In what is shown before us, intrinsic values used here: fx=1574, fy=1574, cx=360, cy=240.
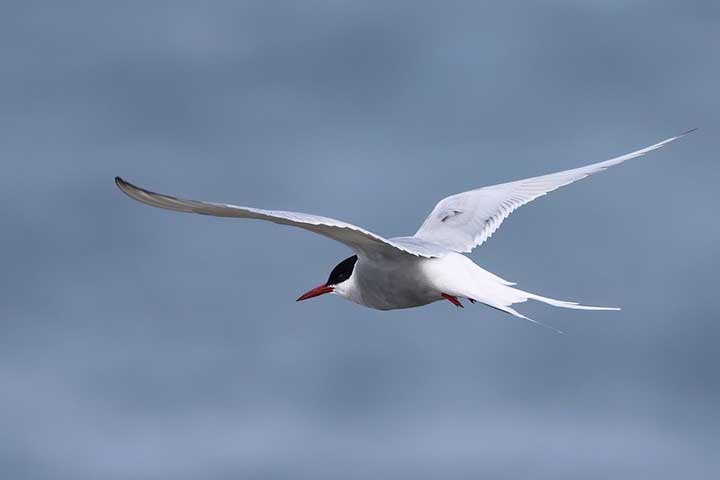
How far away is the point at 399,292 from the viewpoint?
11.6m

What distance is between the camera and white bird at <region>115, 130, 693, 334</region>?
968cm

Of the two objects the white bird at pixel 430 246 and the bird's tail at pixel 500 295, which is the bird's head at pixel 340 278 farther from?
the bird's tail at pixel 500 295

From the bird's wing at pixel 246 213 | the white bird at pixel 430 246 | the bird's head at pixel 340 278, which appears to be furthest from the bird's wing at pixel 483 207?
the bird's wing at pixel 246 213

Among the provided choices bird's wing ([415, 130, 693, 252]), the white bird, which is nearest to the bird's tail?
the white bird

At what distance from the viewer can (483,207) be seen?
13.2m

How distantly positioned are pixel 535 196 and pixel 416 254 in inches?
103

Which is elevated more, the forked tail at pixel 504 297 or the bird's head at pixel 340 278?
the bird's head at pixel 340 278

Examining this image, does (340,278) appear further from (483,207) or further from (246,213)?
(246,213)

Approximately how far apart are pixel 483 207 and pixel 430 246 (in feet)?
5.33

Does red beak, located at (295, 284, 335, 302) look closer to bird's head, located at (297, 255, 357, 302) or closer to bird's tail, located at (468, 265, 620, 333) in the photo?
bird's head, located at (297, 255, 357, 302)

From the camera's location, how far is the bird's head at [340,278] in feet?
40.1

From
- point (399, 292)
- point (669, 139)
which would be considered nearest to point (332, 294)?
point (399, 292)

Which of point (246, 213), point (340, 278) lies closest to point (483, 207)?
point (340, 278)

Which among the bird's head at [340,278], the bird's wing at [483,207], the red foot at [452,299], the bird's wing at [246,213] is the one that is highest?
the bird's wing at [483,207]
